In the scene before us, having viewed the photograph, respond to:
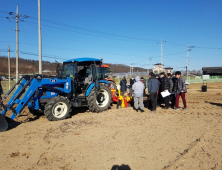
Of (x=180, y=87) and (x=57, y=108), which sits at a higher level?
(x=180, y=87)

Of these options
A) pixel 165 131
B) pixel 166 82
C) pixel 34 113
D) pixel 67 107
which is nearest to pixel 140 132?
pixel 165 131

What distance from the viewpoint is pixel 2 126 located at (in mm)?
5398

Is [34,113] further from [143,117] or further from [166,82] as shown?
[166,82]

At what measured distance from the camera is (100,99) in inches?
325

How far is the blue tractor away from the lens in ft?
20.0

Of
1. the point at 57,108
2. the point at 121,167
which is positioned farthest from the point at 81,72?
the point at 121,167

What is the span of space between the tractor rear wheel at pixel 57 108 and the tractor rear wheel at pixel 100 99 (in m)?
1.09

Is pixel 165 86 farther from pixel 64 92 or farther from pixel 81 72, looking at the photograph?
pixel 64 92

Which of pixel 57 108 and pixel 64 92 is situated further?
pixel 64 92

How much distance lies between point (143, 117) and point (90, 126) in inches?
82.0

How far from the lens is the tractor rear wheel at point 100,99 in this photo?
754 centimetres

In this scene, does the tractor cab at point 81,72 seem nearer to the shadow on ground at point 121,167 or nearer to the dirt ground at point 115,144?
the dirt ground at point 115,144

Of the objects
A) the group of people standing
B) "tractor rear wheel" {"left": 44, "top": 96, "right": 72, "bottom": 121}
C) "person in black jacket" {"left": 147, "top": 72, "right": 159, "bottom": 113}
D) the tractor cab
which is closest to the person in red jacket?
the group of people standing

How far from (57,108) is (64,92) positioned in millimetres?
778
